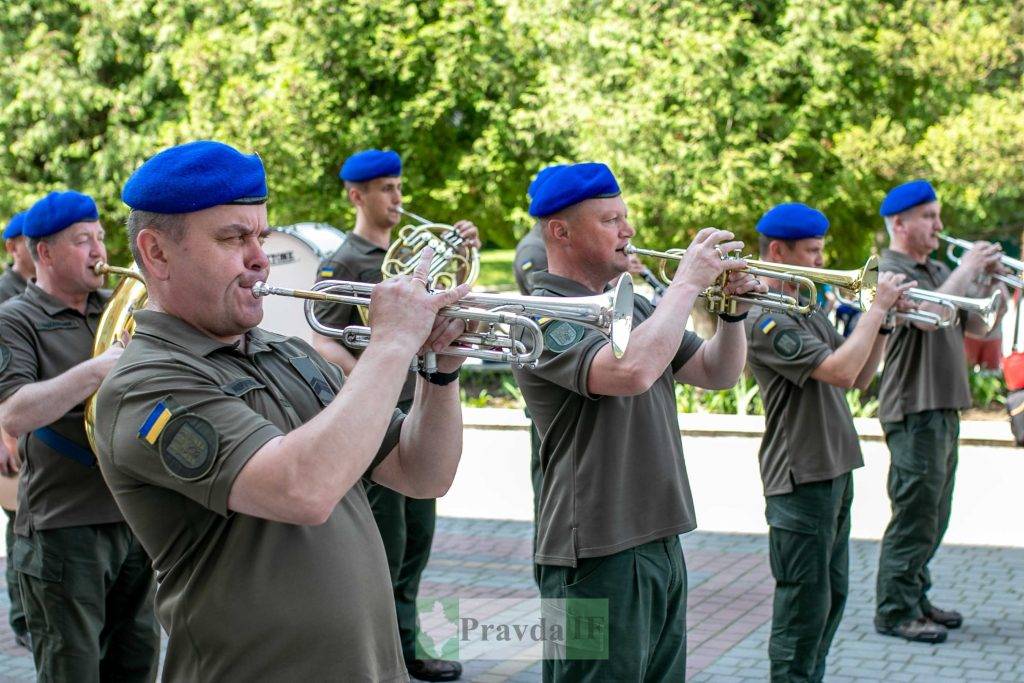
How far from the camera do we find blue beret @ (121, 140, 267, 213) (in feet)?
8.19

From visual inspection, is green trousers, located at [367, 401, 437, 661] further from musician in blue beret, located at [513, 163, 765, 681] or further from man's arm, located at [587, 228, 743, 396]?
man's arm, located at [587, 228, 743, 396]

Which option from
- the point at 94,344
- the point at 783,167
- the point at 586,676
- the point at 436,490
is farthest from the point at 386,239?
the point at 783,167

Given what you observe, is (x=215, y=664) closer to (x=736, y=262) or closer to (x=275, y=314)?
(x=736, y=262)

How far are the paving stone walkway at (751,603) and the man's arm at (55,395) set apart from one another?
2.09m

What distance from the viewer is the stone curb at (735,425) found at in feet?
31.7

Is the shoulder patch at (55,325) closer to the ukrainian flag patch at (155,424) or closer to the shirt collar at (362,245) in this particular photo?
the shirt collar at (362,245)

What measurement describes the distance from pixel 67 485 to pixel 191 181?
226 cm

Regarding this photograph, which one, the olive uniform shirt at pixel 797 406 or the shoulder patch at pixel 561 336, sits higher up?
the shoulder patch at pixel 561 336

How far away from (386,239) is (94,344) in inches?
79.3

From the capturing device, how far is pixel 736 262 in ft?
13.0

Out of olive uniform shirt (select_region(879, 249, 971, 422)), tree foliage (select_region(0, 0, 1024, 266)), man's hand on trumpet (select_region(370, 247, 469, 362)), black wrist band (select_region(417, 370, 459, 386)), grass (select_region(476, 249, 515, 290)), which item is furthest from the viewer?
grass (select_region(476, 249, 515, 290))

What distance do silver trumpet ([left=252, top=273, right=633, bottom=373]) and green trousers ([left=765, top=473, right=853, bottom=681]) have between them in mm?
1852

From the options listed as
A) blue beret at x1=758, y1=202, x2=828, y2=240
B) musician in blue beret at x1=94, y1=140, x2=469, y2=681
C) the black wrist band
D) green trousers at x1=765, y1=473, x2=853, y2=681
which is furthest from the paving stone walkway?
musician in blue beret at x1=94, y1=140, x2=469, y2=681

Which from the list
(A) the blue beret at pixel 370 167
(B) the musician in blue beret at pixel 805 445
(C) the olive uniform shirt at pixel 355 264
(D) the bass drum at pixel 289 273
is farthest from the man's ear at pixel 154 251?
(D) the bass drum at pixel 289 273
